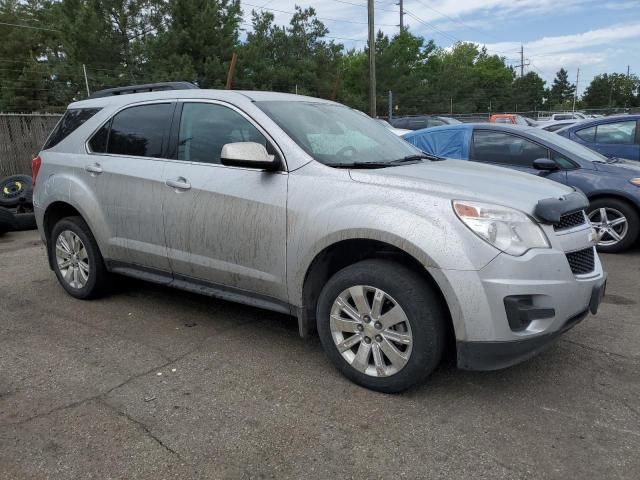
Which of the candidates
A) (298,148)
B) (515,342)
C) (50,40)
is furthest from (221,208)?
(50,40)

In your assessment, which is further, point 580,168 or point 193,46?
point 193,46

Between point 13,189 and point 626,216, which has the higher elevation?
point 13,189

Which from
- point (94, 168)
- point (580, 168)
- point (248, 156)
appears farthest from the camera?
point (580, 168)

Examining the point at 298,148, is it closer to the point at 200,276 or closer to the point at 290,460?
the point at 200,276

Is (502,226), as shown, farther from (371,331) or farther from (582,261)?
(371,331)

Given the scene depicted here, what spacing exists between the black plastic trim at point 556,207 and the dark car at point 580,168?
2980mm

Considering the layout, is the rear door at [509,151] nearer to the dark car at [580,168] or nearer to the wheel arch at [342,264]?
the dark car at [580,168]

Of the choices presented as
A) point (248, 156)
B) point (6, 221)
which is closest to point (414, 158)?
point (248, 156)

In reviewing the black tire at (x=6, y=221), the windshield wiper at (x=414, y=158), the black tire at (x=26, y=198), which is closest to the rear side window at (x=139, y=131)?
the windshield wiper at (x=414, y=158)

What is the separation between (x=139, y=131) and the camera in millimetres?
4320

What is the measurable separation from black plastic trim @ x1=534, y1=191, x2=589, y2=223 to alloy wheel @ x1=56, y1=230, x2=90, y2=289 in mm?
3659

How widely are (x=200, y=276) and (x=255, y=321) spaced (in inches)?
26.6

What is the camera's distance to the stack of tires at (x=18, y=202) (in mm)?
Result: 8469

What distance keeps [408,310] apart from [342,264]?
0.70 m
